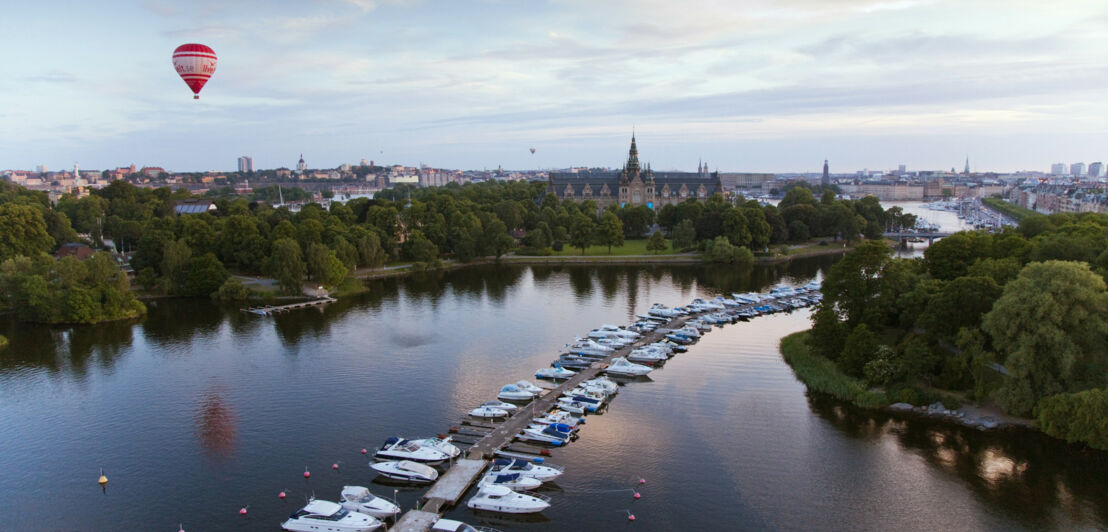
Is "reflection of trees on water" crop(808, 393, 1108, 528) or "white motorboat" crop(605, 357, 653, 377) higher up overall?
"white motorboat" crop(605, 357, 653, 377)

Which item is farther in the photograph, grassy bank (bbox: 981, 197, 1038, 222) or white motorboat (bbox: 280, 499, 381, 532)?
grassy bank (bbox: 981, 197, 1038, 222)

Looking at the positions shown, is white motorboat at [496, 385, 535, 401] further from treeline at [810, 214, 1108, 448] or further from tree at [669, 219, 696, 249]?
tree at [669, 219, 696, 249]

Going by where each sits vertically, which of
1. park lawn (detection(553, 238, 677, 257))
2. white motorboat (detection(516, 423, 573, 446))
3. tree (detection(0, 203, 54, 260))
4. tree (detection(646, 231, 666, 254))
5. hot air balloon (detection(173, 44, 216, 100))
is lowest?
white motorboat (detection(516, 423, 573, 446))

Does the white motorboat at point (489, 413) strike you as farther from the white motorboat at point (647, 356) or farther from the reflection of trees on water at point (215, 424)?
the white motorboat at point (647, 356)

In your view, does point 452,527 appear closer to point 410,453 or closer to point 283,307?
point 410,453

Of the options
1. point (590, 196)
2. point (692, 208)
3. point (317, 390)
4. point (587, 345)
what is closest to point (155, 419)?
point (317, 390)

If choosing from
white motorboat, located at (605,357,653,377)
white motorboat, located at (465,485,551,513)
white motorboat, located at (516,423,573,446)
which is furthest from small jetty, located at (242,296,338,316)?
white motorboat, located at (465,485,551,513)

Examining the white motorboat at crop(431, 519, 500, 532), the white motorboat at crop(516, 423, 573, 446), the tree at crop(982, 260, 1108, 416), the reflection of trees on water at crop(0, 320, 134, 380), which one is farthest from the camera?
the reflection of trees on water at crop(0, 320, 134, 380)
